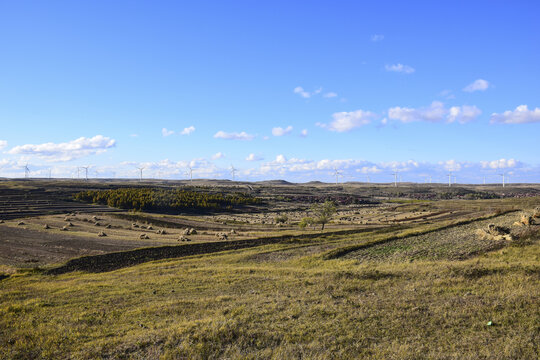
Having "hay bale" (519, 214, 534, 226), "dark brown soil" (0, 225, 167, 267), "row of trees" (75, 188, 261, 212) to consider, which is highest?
"hay bale" (519, 214, 534, 226)

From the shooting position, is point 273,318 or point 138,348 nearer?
point 138,348

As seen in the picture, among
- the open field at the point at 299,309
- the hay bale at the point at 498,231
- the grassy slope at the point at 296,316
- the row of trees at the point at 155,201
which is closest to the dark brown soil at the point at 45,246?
the open field at the point at 299,309

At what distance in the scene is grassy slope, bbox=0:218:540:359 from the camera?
12109 millimetres

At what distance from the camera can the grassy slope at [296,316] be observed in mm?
12109

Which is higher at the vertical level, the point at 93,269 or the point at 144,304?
the point at 144,304

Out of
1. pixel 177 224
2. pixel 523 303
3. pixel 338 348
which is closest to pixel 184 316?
pixel 338 348

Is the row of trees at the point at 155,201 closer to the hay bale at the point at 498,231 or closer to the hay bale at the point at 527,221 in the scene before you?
the hay bale at the point at 527,221

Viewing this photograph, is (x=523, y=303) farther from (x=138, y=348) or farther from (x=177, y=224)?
(x=177, y=224)

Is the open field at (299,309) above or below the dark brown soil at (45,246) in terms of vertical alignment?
above

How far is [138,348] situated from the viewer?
41.3 ft

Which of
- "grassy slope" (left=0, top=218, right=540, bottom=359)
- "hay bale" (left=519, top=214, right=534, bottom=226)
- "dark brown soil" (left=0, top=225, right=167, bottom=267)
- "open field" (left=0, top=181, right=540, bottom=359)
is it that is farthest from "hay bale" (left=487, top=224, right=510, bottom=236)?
"dark brown soil" (left=0, top=225, right=167, bottom=267)

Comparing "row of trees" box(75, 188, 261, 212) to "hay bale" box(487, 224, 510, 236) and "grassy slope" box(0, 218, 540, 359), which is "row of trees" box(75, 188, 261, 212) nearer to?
"grassy slope" box(0, 218, 540, 359)

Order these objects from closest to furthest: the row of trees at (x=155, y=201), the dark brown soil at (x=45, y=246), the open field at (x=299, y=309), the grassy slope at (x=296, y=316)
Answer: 1. the grassy slope at (x=296, y=316)
2. the open field at (x=299, y=309)
3. the dark brown soil at (x=45, y=246)
4. the row of trees at (x=155, y=201)

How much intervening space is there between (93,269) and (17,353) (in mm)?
27902
